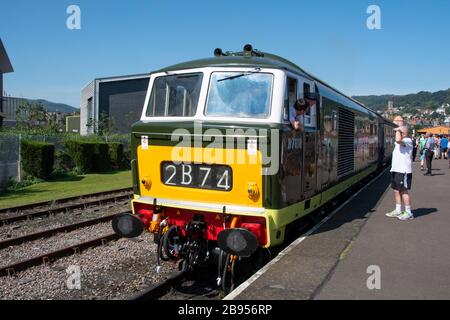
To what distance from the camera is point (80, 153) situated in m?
20.8

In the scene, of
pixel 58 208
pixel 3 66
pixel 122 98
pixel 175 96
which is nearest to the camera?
pixel 175 96

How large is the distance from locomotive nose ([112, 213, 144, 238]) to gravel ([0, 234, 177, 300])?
71 centimetres

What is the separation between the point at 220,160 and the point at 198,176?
1.39 ft

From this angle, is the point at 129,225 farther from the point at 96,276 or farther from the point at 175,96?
the point at 175,96

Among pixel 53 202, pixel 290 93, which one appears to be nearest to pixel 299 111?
pixel 290 93

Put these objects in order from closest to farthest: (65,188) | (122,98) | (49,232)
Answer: (49,232) → (65,188) → (122,98)

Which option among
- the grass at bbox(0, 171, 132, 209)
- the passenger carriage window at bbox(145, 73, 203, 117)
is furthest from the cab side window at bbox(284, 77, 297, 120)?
the grass at bbox(0, 171, 132, 209)

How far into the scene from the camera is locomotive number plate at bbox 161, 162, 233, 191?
18.1ft

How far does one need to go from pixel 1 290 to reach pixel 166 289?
85.0 inches

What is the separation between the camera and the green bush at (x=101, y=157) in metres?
21.9

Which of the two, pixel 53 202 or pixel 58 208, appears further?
pixel 53 202
